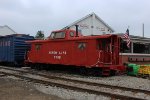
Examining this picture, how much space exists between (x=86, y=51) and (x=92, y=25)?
94.6 feet

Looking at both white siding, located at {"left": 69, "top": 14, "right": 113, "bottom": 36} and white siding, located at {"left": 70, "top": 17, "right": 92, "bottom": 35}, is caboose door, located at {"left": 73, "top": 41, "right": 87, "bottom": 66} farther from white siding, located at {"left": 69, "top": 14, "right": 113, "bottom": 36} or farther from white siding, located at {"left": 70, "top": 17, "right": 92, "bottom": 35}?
white siding, located at {"left": 70, "top": 17, "right": 92, "bottom": 35}

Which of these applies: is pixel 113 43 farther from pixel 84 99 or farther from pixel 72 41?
pixel 84 99

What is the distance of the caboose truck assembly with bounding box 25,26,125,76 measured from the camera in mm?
17708

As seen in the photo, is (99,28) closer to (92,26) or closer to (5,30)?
(92,26)

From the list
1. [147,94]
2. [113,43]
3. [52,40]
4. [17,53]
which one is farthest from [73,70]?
[147,94]

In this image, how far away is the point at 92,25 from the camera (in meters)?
46.8

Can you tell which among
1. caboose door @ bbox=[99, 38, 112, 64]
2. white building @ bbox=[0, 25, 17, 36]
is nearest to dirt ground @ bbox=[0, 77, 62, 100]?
caboose door @ bbox=[99, 38, 112, 64]

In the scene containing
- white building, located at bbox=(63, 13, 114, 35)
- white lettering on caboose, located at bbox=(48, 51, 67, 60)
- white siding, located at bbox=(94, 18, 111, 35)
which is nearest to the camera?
Answer: white lettering on caboose, located at bbox=(48, 51, 67, 60)

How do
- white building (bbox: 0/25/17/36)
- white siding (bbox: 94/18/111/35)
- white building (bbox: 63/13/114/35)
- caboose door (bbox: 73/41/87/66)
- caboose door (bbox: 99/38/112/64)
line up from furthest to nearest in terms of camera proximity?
white building (bbox: 0/25/17/36) < white siding (bbox: 94/18/111/35) < white building (bbox: 63/13/114/35) < caboose door (bbox: 73/41/87/66) < caboose door (bbox: 99/38/112/64)

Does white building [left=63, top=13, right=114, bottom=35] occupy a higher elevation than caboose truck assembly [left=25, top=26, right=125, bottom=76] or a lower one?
higher

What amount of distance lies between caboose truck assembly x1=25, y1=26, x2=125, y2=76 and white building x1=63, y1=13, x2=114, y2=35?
22.6 meters

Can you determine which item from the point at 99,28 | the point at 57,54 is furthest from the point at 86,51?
the point at 99,28

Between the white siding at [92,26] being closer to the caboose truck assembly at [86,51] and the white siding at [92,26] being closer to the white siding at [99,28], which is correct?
the white siding at [99,28]

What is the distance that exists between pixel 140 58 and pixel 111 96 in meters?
15.1
